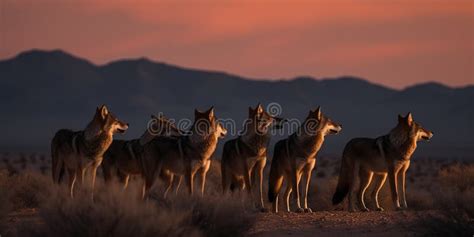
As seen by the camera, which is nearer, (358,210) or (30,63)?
(358,210)

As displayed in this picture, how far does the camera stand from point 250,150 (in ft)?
54.1

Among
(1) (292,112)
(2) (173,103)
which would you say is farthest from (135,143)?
(2) (173,103)

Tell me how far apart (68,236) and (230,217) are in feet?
8.38

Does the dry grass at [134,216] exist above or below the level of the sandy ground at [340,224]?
above

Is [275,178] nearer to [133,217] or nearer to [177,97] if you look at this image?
[133,217]

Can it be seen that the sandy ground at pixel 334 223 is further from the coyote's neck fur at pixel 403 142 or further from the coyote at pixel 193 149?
the coyote at pixel 193 149

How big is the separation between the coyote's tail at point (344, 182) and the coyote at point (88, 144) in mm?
4487

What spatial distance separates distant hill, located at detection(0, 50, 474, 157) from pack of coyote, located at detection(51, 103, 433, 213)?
82339 millimetres

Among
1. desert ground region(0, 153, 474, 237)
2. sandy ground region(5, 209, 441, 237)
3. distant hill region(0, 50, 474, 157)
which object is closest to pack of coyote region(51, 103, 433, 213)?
desert ground region(0, 153, 474, 237)

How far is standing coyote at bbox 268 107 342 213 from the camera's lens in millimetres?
16312

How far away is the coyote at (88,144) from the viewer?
53.3ft

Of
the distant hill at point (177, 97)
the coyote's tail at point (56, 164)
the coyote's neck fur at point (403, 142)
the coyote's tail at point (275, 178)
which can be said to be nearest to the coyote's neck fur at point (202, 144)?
the coyote's tail at point (275, 178)

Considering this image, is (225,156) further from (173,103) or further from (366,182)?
(173,103)

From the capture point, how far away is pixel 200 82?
475ft
